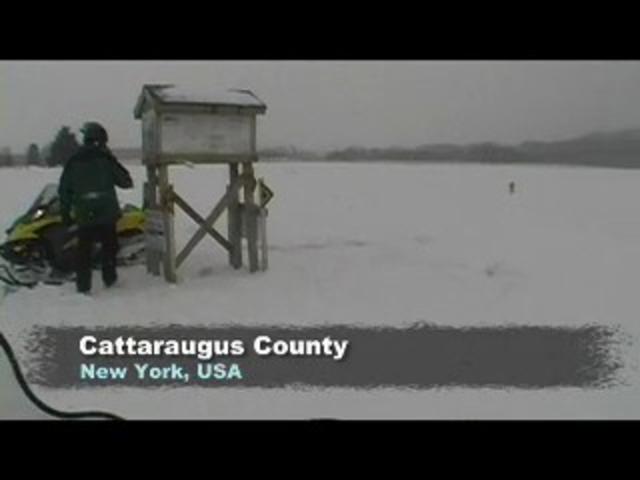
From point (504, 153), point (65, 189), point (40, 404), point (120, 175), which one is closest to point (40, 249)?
point (65, 189)

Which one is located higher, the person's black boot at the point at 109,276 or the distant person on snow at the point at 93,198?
the distant person on snow at the point at 93,198

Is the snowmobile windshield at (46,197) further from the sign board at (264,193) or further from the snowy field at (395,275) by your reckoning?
the sign board at (264,193)

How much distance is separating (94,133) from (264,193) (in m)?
0.85

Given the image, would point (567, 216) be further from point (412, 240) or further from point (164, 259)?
point (164, 259)

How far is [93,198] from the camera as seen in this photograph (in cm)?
289

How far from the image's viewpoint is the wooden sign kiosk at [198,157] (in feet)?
9.17

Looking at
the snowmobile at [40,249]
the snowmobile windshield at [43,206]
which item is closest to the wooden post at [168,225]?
the snowmobile at [40,249]

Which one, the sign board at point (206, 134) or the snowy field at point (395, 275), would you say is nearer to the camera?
the sign board at point (206, 134)

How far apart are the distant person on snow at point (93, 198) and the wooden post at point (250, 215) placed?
56 centimetres

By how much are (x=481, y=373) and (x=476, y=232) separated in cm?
72

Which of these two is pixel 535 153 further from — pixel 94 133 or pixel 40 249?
pixel 40 249

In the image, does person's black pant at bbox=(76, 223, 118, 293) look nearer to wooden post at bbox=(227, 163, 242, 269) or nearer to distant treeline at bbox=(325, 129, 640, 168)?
wooden post at bbox=(227, 163, 242, 269)

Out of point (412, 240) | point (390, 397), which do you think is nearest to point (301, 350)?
point (390, 397)

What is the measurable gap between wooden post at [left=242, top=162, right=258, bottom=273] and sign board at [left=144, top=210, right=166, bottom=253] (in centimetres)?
41
